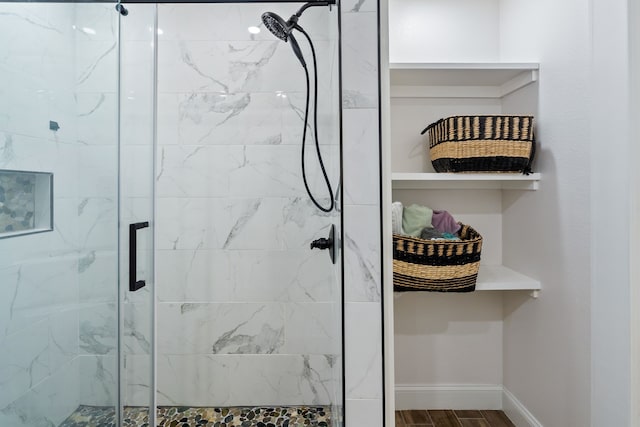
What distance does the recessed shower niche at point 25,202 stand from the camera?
0.80 meters

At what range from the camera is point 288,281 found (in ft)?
5.81

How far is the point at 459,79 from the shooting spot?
184 cm

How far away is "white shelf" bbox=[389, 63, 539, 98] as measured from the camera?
1.70 metres

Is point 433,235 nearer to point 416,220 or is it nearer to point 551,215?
point 416,220

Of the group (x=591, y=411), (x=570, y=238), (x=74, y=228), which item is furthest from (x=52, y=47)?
(x=591, y=411)

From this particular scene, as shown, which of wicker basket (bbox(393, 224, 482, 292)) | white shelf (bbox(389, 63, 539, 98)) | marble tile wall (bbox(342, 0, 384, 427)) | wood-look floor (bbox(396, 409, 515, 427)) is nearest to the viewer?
marble tile wall (bbox(342, 0, 384, 427))

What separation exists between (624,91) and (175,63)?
1.61 metres

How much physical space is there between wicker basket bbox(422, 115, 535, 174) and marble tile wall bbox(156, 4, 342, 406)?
0.58 meters

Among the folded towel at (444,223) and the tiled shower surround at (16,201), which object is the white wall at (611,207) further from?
the tiled shower surround at (16,201)

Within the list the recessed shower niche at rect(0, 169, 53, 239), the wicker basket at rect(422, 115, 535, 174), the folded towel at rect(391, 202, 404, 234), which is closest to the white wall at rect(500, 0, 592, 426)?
the wicker basket at rect(422, 115, 535, 174)

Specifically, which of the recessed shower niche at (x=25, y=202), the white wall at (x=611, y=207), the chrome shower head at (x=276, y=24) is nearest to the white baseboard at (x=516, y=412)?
the white wall at (x=611, y=207)

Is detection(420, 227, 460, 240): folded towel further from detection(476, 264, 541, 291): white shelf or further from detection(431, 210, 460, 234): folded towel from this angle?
detection(476, 264, 541, 291): white shelf

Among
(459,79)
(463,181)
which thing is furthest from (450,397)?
(459,79)

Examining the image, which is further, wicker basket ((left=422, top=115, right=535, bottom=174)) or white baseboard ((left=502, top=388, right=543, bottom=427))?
white baseboard ((left=502, top=388, right=543, bottom=427))
